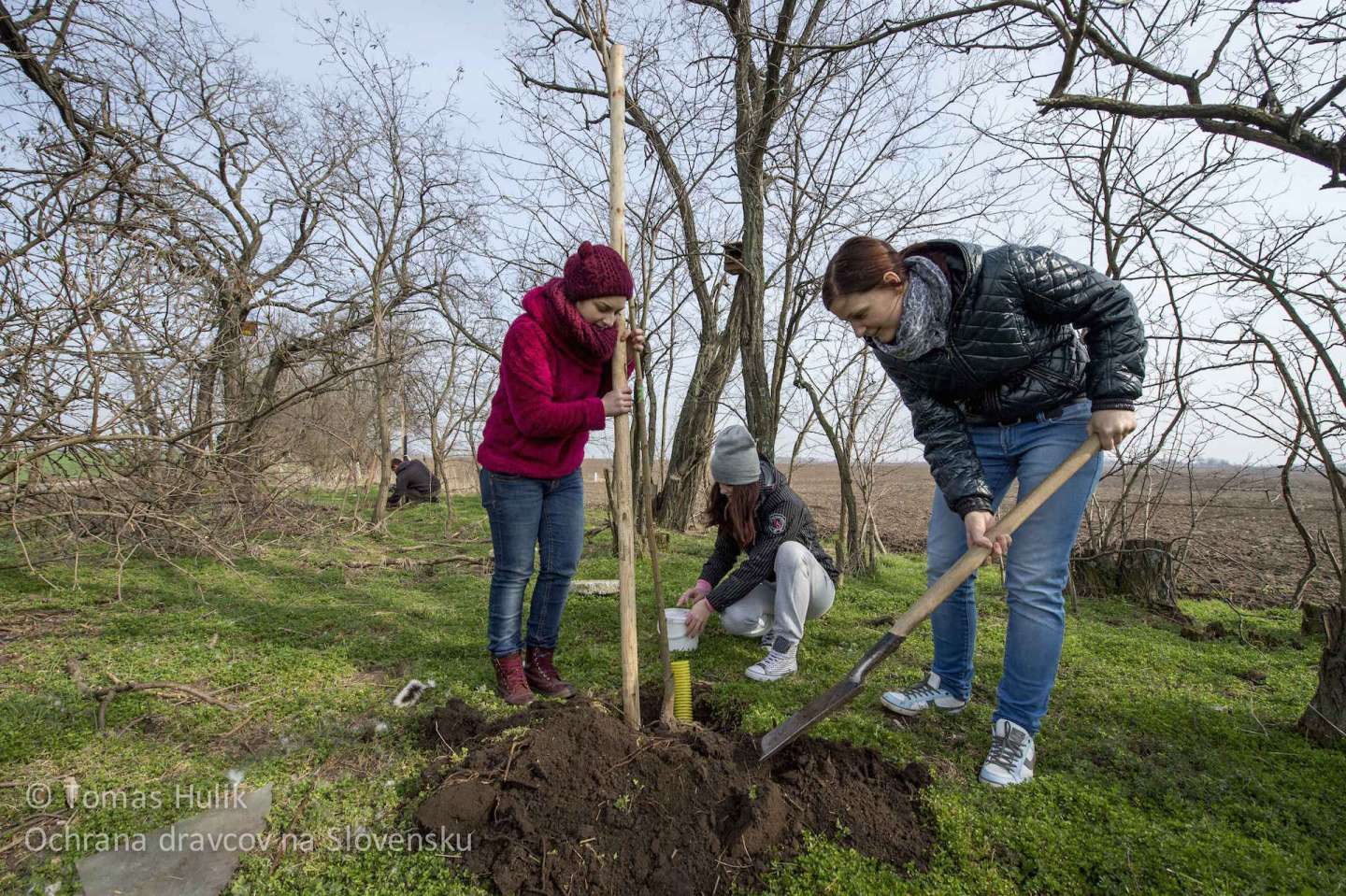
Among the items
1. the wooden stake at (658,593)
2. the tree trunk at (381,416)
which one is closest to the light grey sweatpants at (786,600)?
the wooden stake at (658,593)

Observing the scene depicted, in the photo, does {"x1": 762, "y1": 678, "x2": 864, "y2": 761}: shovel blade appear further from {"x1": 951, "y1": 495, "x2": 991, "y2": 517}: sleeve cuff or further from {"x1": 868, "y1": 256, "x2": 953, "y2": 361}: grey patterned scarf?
{"x1": 868, "y1": 256, "x2": 953, "y2": 361}: grey patterned scarf

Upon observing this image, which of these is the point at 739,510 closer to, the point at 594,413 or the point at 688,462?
the point at 594,413

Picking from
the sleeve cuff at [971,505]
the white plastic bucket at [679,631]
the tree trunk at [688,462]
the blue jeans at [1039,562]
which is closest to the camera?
the blue jeans at [1039,562]

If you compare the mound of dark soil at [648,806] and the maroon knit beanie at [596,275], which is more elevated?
the maroon knit beanie at [596,275]

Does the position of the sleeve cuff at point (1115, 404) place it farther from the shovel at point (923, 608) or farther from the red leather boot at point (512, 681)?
the red leather boot at point (512, 681)

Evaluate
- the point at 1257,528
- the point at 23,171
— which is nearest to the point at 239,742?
the point at 23,171

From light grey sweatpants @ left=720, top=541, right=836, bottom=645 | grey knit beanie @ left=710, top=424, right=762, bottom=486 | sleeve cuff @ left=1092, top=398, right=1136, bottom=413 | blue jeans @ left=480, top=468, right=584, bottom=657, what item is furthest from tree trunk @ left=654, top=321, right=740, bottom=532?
sleeve cuff @ left=1092, top=398, right=1136, bottom=413

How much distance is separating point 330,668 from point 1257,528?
12.8 meters

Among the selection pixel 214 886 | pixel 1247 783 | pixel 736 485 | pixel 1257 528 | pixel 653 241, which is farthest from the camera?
pixel 1257 528

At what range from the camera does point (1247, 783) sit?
212 centimetres

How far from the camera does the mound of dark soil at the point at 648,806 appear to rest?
1.74 meters

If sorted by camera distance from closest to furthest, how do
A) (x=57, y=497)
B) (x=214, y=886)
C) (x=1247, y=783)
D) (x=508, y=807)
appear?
1. (x=214, y=886)
2. (x=508, y=807)
3. (x=1247, y=783)
4. (x=57, y=497)

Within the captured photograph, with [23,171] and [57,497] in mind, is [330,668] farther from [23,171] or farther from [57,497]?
[23,171]

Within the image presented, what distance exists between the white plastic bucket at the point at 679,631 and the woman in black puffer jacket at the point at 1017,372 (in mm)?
1531
